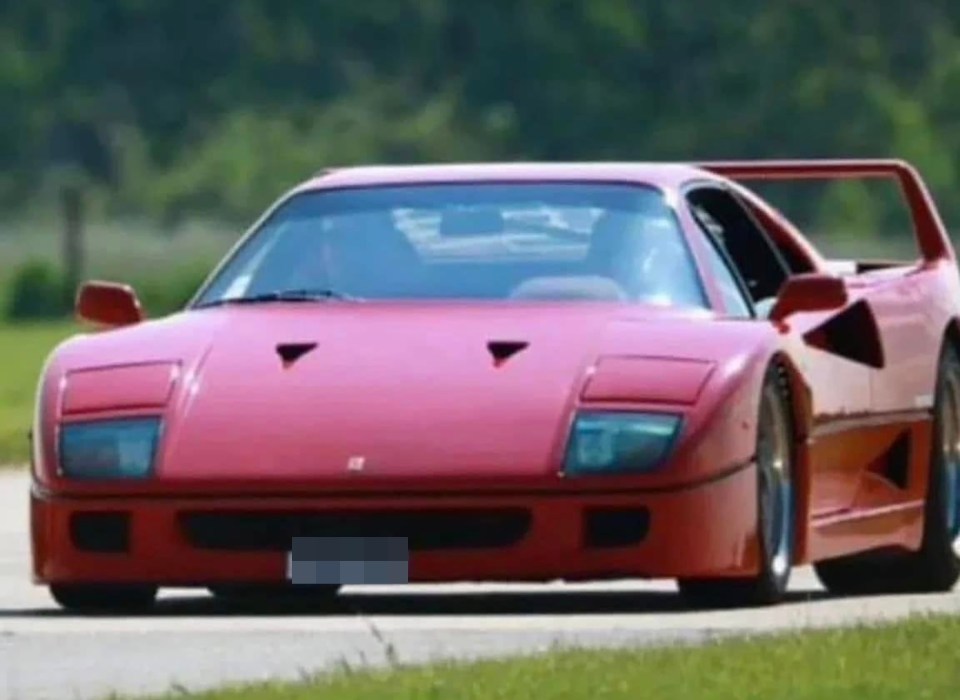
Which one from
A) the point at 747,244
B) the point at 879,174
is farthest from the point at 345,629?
the point at 879,174

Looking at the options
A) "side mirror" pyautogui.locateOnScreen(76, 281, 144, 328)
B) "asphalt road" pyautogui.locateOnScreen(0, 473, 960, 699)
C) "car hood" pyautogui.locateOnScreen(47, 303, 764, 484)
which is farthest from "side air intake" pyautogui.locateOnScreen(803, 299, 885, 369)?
"side mirror" pyautogui.locateOnScreen(76, 281, 144, 328)

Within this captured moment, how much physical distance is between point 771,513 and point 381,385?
40.7 inches

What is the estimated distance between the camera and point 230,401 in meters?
11.8

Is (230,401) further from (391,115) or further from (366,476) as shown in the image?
(391,115)

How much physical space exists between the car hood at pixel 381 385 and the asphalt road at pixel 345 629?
1.26 ft

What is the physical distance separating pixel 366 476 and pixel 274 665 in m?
1.19

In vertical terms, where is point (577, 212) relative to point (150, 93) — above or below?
above

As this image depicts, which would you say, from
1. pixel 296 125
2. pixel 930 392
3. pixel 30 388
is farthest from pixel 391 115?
pixel 930 392

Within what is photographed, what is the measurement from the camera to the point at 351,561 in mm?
11586

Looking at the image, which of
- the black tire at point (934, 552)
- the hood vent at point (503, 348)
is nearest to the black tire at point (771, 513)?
the hood vent at point (503, 348)

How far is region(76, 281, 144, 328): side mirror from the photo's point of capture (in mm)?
12867

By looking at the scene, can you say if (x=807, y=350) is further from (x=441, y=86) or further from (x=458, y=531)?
(x=441, y=86)

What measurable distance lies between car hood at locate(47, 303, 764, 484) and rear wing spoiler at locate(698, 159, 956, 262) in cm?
227

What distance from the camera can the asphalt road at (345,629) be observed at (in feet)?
34.0
